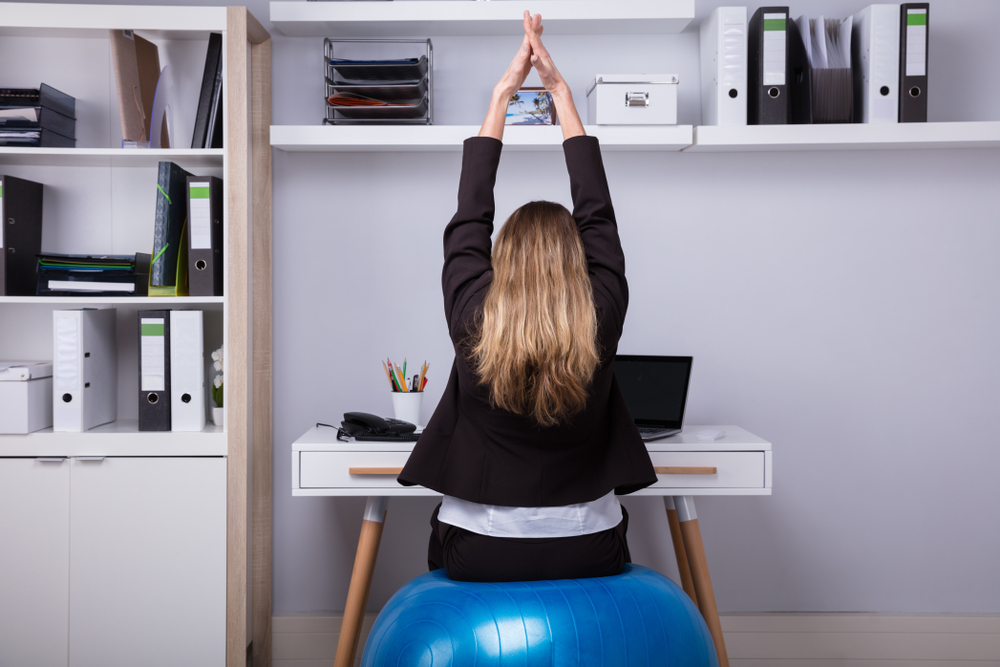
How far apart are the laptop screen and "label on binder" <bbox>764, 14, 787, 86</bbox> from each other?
912mm

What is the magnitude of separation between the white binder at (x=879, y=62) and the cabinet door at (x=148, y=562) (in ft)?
7.31

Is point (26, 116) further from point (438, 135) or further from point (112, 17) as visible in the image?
point (438, 135)

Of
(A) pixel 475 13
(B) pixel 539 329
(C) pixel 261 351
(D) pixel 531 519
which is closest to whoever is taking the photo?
(B) pixel 539 329

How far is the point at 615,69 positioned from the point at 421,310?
3.45 feet

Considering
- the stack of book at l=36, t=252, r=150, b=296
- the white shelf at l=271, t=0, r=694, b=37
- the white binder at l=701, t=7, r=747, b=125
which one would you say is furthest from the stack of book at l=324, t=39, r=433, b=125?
the white binder at l=701, t=7, r=747, b=125

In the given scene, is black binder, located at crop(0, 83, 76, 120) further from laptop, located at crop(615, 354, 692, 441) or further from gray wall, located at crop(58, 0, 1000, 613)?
laptop, located at crop(615, 354, 692, 441)

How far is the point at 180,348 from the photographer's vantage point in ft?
6.50

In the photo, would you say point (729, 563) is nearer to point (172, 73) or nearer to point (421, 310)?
point (421, 310)

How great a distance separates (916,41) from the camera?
6.66 ft

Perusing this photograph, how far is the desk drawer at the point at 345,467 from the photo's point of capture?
1.91 metres

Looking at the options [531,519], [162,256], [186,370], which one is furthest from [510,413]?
[162,256]

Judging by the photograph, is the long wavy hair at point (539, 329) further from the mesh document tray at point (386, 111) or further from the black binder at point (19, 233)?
the black binder at point (19, 233)

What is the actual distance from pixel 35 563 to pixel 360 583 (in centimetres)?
95

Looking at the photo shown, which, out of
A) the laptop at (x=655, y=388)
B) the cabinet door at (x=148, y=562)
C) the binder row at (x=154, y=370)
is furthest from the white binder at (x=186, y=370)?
the laptop at (x=655, y=388)
